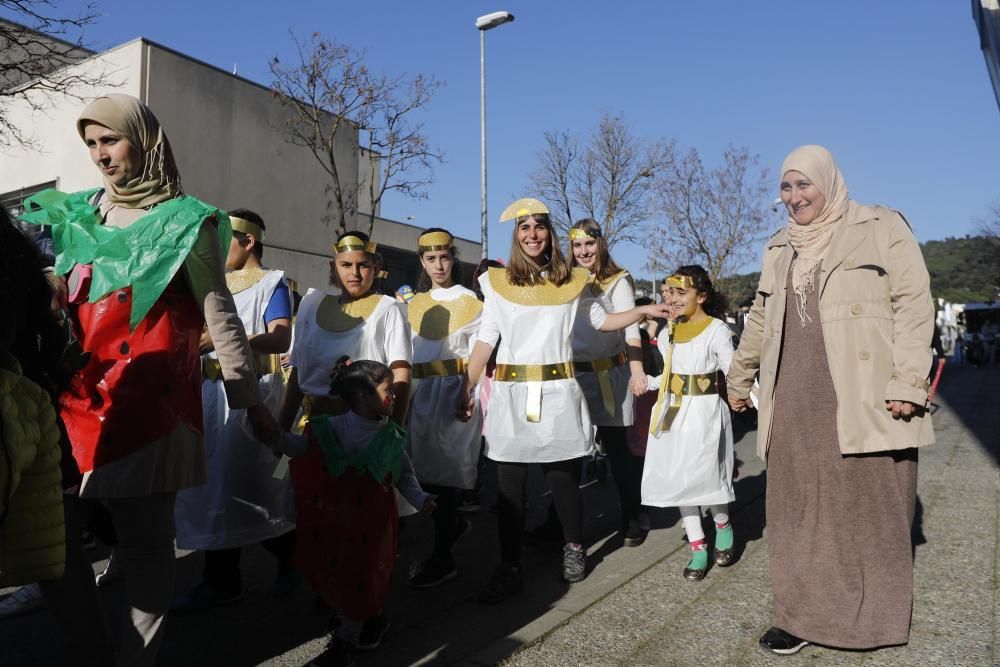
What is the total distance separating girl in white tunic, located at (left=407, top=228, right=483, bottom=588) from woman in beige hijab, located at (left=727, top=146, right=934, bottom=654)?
1.87m

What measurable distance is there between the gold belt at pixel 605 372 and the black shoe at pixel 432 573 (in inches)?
55.2

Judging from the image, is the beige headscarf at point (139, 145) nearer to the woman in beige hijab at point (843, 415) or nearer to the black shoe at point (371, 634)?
the black shoe at point (371, 634)

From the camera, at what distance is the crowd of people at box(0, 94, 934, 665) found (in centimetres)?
238

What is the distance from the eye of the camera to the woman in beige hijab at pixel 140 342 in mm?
2395

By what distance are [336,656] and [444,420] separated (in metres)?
1.98

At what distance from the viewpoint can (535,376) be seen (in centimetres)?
413

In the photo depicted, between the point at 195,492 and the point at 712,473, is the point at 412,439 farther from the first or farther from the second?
the point at 712,473

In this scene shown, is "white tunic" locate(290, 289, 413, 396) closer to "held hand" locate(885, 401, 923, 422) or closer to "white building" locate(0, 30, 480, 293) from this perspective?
"held hand" locate(885, 401, 923, 422)

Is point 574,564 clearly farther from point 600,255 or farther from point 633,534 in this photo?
point 600,255

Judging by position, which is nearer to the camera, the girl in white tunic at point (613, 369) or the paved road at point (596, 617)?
the paved road at point (596, 617)

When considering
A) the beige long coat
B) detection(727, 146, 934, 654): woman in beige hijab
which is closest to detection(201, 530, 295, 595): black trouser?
detection(727, 146, 934, 654): woman in beige hijab

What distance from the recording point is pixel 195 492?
3.92 metres

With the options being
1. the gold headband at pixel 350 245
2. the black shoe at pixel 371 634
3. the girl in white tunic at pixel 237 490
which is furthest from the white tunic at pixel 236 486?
the black shoe at pixel 371 634

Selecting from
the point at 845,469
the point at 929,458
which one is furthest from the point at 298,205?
the point at 845,469
